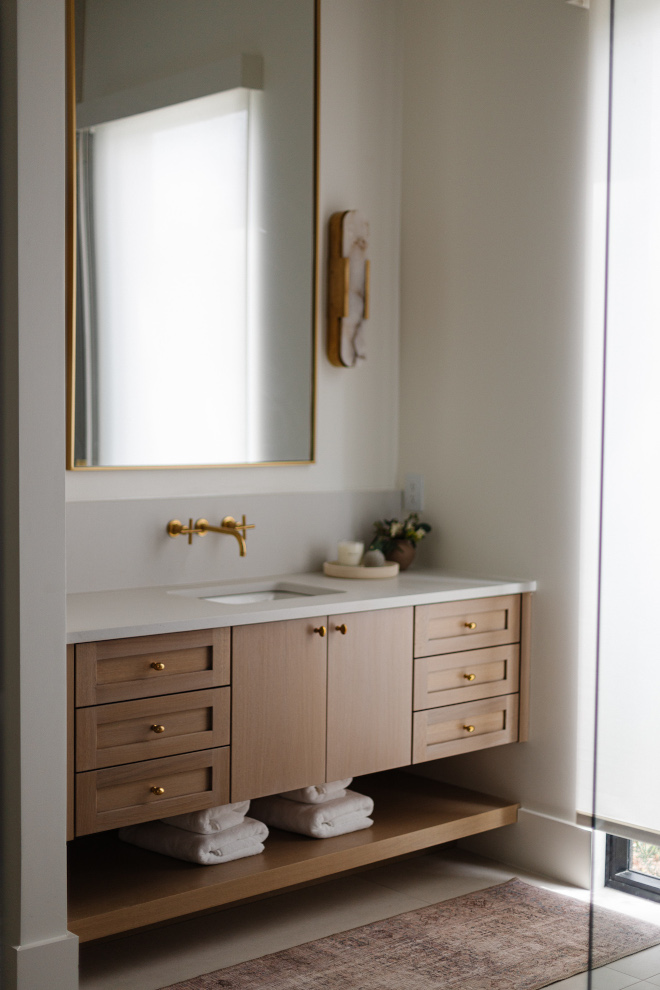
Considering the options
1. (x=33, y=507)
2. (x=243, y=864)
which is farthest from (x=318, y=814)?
(x=33, y=507)

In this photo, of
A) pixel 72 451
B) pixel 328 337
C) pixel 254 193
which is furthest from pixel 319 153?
pixel 72 451

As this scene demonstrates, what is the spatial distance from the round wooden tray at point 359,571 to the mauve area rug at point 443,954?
35.1 inches

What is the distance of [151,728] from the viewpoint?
7.62 feet

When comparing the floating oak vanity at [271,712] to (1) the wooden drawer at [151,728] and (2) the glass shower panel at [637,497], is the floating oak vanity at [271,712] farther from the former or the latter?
(2) the glass shower panel at [637,497]

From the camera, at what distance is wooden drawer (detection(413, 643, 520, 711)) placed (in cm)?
287

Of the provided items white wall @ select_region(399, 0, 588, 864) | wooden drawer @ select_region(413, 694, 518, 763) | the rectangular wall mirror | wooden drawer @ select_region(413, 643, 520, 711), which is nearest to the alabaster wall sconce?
the rectangular wall mirror

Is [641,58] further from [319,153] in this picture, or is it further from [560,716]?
[560,716]

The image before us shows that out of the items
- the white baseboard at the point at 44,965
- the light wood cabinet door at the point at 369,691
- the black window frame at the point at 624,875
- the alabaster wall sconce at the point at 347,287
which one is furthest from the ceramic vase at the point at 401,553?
the white baseboard at the point at 44,965

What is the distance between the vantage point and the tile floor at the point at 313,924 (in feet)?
6.53

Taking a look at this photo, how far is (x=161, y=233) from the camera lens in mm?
2869

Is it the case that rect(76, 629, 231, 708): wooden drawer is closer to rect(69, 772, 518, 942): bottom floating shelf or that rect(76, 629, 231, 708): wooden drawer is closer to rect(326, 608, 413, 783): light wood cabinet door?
rect(326, 608, 413, 783): light wood cabinet door

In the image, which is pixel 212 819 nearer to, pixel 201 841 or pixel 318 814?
pixel 201 841

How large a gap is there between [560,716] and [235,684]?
105 centimetres

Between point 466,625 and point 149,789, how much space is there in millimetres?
1020
